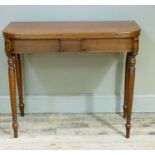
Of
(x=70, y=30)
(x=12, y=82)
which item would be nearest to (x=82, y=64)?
(x=70, y=30)

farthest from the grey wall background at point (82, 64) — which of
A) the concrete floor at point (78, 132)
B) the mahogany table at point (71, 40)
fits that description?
the mahogany table at point (71, 40)

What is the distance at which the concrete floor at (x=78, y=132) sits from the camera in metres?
2.12

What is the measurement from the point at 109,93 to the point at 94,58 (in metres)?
0.33

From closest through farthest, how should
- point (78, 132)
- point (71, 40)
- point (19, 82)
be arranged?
1. point (71, 40)
2. point (78, 132)
3. point (19, 82)

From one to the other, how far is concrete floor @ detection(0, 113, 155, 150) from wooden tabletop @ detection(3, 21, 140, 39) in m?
0.73

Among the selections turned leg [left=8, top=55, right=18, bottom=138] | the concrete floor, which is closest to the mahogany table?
turned leg [left=8, top=55, right=18, bottom=138]

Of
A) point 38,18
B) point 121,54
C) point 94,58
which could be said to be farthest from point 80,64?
point 38,18

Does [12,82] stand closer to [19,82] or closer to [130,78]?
[19,82]

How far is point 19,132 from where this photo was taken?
2293 mm

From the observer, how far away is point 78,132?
2.28 m

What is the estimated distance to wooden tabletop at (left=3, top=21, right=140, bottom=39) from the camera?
6.41ft

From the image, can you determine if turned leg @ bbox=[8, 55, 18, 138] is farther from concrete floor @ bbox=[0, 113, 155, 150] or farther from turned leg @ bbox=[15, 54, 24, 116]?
turned leg @ bbox=[15, 54, 24, 116]

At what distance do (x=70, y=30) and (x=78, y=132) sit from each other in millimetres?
757

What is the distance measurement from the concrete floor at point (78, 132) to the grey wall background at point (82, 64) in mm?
193
